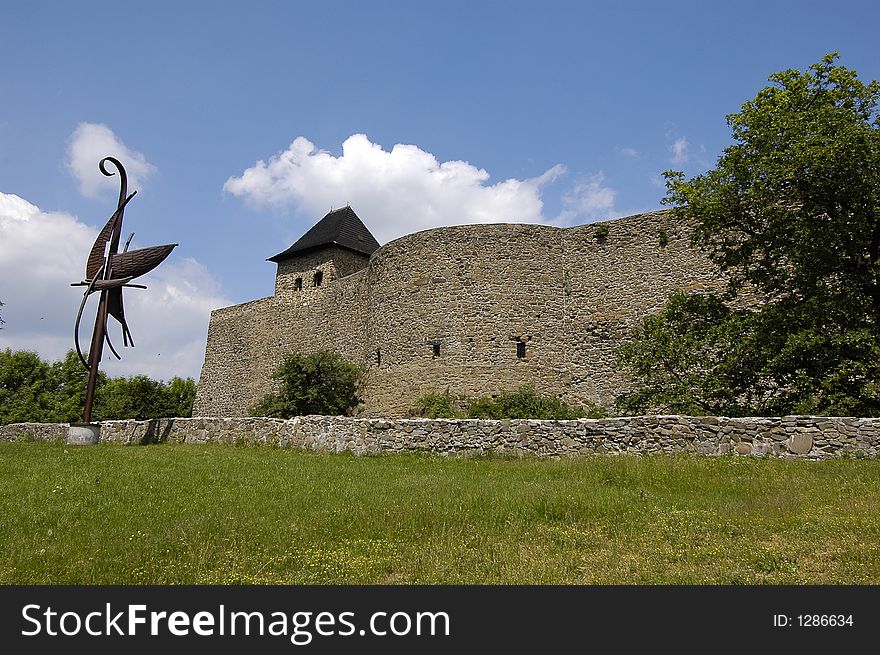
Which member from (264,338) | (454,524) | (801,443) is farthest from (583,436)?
(264,338)

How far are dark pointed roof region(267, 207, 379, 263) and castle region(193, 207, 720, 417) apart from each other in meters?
6.96

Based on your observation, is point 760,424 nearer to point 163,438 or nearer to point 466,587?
point 466,587

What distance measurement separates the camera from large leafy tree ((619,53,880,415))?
12391 millimetres

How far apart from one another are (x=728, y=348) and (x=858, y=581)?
9452 millimetres

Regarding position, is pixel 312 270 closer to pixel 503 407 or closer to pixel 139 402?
pixel 139 402

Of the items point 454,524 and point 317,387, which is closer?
point 454,524

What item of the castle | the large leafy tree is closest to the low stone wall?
the large leafy tree

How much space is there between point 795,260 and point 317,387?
1577 centimetres

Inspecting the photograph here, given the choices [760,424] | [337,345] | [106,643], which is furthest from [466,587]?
[337,345]

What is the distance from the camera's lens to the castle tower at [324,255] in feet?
99.7

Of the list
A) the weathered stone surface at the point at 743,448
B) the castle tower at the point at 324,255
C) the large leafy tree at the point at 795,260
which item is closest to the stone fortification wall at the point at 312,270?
the castle tower at the point at 324,255

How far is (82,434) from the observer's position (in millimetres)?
16766

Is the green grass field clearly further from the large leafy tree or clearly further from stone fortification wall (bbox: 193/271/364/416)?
stone fortification wall (bbox: 193/271/364/416)

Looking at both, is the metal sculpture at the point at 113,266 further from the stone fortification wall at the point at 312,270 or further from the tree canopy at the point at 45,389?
the tree canopy at the point at 45,389
